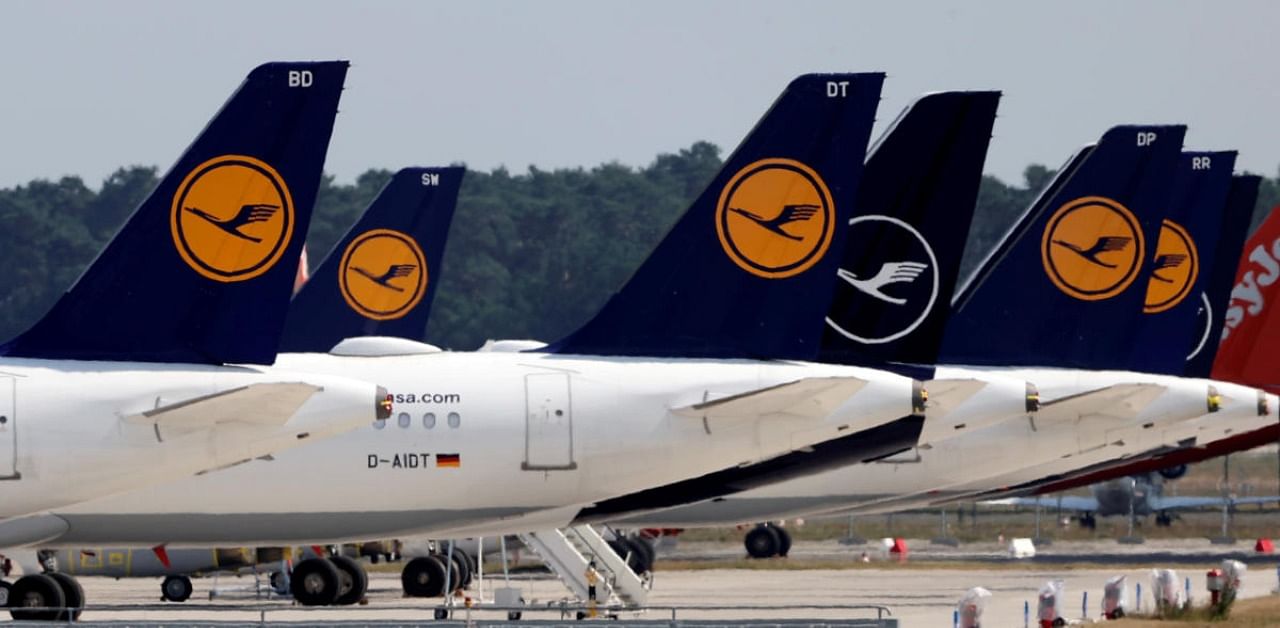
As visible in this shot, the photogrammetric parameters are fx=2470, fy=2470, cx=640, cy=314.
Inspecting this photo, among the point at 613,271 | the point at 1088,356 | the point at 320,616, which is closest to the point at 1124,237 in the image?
the point at 1088,356

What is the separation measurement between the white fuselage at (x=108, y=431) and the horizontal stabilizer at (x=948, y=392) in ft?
34.6

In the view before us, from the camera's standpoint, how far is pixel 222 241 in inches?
1192

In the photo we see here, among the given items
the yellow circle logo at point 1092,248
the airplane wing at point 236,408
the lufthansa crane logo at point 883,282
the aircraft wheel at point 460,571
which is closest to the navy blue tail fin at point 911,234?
the lufthansa crane logo at point 883,282

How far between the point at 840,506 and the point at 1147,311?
23.7 feet

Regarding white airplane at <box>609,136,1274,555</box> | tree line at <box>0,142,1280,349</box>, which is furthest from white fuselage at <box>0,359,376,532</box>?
tree line at <box>0,142,1280,349</box>

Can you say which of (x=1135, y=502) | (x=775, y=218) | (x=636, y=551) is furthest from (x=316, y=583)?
(x=1135, y=502)

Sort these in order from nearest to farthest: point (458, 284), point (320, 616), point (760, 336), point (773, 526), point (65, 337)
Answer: point (65, 337) < point (760, 336) < point (320, 616) < point (773, 526) < point (458, 284)

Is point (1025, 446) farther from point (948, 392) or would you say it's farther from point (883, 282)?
point (948, 392)

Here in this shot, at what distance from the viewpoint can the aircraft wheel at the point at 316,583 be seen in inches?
1799

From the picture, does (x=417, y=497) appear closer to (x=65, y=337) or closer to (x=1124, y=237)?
(x=65, y=337)

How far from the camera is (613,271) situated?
4938 inches

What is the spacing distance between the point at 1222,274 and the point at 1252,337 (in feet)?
21.2

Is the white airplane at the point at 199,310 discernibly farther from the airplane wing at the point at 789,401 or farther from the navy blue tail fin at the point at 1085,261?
the navy blue tail fin at the point at 1085,261

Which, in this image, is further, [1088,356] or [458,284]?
[458,284]
